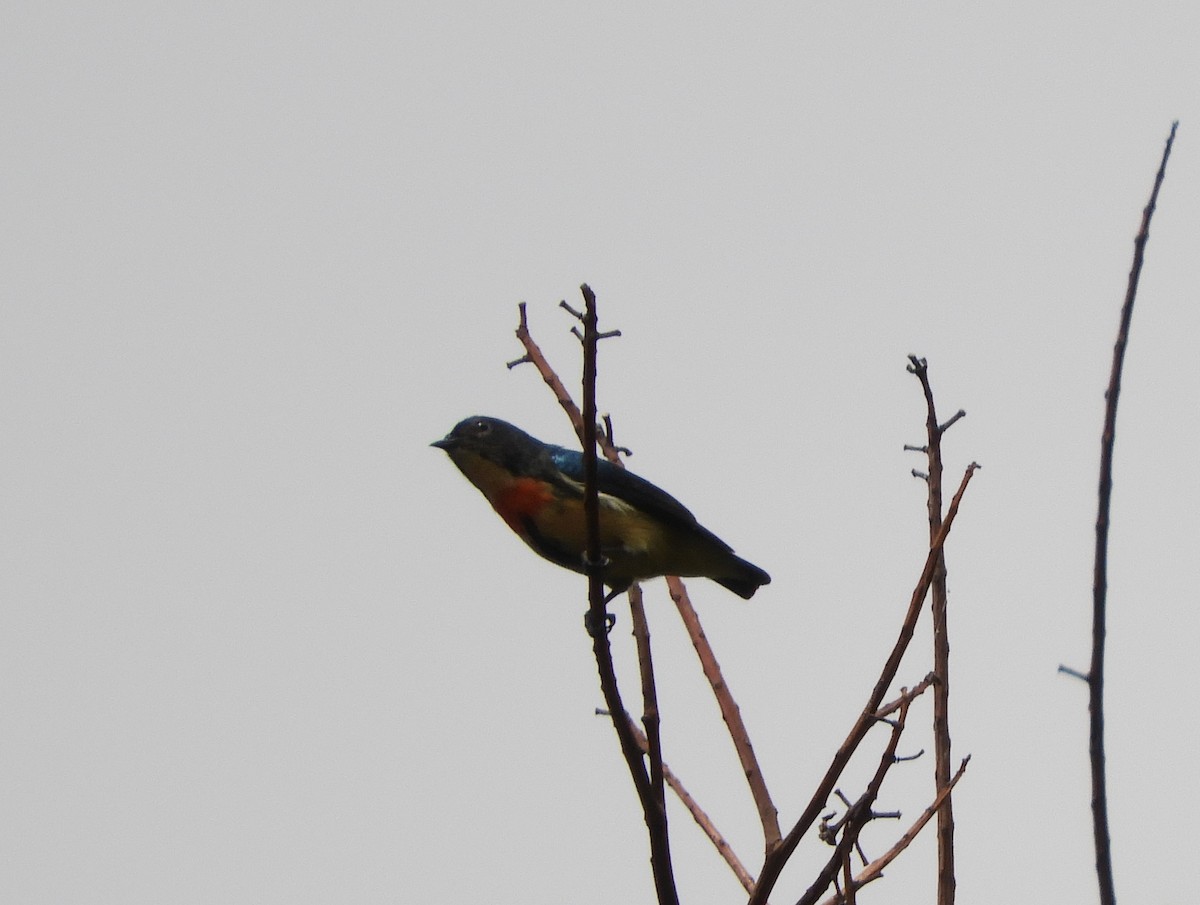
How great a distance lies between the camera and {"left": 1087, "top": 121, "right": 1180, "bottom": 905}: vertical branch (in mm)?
2205

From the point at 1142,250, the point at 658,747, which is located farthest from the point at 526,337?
the point at 1142,250

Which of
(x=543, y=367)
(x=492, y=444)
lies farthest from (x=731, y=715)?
(x=492, y=444)

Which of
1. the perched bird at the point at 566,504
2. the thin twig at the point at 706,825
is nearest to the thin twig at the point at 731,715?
the thin twig at the point at 706,825

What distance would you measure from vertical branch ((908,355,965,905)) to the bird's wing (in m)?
2.70

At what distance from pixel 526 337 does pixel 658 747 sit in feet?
7.34

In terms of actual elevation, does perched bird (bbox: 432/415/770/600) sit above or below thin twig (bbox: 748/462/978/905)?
above

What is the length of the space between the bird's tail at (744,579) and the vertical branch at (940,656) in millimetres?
3475

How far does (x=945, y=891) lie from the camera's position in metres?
3.27

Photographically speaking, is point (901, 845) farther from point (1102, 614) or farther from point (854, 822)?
point (1102, 614)

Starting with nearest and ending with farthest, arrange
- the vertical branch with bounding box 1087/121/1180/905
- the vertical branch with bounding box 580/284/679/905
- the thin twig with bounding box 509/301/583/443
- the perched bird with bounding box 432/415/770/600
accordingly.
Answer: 1. the vertical branch with bounding box 1087/121/1180/905
2. the vertical branch with bounding box 580/284/679/905
3. the thin twig with bounding box 509/301/583/443
4. the perched bird with bounding box 432/415/770/600

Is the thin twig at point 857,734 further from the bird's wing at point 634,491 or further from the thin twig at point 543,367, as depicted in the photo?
the bird's wing at point 634,491

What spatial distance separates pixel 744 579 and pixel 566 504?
1.56 m

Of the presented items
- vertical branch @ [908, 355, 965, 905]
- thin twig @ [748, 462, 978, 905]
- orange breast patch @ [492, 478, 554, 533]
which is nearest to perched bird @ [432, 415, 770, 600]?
orange breast patch @ [492, 478, 554, 533]

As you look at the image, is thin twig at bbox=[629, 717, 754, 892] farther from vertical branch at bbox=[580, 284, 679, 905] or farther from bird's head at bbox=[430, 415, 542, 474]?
bird's head at bbox=[430, 415, 542, 474]
